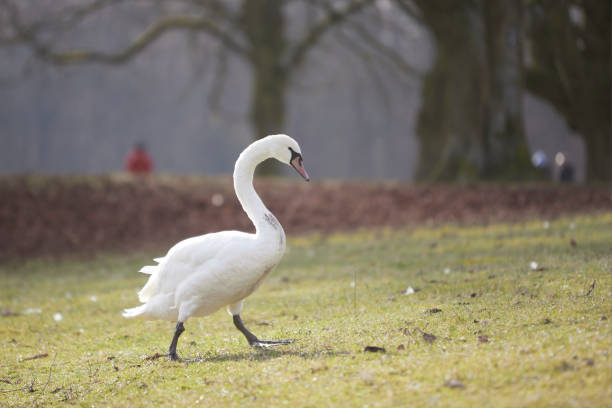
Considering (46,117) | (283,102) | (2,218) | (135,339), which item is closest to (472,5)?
(283,102)

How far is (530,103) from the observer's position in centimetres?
5522

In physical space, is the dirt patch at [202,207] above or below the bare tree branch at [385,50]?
below

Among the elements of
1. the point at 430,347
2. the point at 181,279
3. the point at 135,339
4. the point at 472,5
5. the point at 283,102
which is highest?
the point at 472,5

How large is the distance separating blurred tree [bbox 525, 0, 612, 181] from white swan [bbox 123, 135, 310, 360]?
1514 centimetres

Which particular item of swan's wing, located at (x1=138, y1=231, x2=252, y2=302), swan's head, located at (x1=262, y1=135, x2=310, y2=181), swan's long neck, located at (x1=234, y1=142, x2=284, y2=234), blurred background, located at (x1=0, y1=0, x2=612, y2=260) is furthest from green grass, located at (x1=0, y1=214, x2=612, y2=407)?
blurred background, located at (x1=0, y1=0, x2=612, y2=260)

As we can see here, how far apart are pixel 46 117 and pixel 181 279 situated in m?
57.0

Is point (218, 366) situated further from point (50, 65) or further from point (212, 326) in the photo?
point (50, 65)

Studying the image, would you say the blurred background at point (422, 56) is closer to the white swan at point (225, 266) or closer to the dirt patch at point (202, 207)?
the dirt patch at point (202, 207)

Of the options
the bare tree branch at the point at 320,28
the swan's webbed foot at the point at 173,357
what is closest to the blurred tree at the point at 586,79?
the bare tree branch at the point at 320,28

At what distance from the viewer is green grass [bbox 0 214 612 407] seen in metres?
4.39

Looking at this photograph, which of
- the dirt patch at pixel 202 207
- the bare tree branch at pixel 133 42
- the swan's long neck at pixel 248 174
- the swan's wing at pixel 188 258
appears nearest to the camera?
the swan's wing at pixel 188 258

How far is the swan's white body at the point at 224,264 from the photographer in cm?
570

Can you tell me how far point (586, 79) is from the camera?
65.7 ft

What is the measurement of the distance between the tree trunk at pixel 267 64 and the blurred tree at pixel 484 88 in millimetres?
7636
